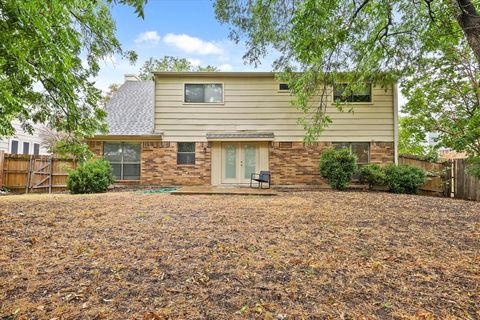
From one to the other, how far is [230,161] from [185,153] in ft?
6.61

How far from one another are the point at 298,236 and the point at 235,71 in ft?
30.7

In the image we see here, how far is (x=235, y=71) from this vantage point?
12.0 m

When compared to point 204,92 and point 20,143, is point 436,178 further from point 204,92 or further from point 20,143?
point 20,143

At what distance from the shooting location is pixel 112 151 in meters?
12.4

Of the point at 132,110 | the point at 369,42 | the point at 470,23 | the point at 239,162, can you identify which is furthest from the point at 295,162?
the point at 132,110

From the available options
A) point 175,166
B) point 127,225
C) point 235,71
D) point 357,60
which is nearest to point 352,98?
point 357,60

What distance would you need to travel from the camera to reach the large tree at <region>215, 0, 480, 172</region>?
564 centimetres

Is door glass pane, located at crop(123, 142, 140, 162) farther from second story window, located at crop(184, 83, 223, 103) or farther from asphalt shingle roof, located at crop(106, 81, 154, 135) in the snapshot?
second story window, located at crop(184, 83, 223, 103)

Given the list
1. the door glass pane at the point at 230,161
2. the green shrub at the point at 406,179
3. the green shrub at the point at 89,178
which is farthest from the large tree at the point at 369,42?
the green shrub at the point at 89,178

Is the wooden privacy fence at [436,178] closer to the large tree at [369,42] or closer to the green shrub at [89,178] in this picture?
the large tree at [369,42]

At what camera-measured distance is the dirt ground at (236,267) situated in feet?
7.36

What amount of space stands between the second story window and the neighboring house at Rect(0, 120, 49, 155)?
33.3ft

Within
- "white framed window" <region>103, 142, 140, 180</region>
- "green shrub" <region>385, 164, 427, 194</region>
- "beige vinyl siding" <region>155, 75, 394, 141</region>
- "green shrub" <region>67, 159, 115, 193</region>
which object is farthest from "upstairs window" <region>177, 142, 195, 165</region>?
"green shrub" <region>385, 164, 427, 194</region>

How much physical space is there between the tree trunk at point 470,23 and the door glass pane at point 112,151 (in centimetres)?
1199
